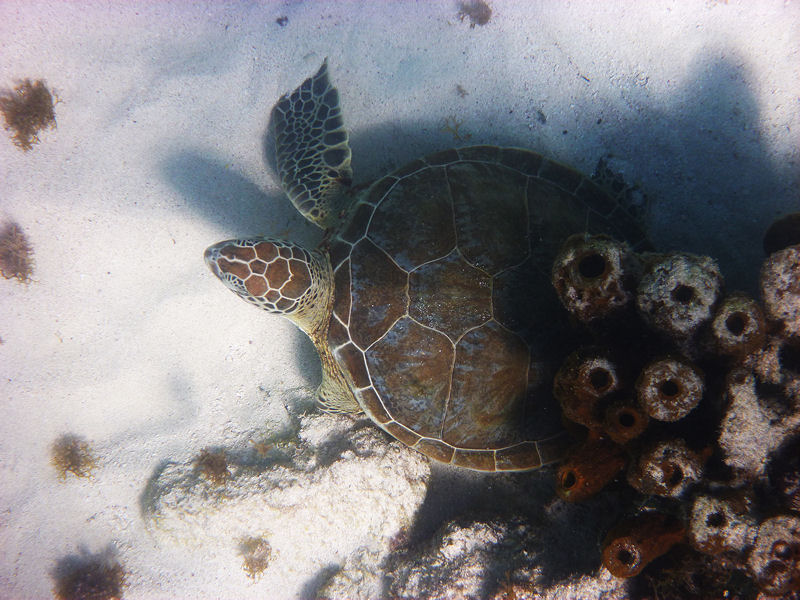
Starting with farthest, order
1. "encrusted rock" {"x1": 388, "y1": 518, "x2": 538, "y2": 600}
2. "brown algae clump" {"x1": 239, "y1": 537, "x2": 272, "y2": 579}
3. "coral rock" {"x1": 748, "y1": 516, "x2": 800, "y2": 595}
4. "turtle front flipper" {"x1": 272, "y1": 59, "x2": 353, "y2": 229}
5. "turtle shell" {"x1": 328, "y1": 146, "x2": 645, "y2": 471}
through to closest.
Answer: "brown algae clump" {"x1": 239, "y1": 537, "x2": 272, "y2": 579}, "turtle front flipper" {"x1": 272, "y1": 59, "x2": 353, "y2": 229}, "turtle shell" {"x1": 328, "y1": 146, "x2": 645, "y2": 471}, "encrusted rock" {"x1": 388, "y1": 518, "x2": 538, "y2": 600}, "coral rock" {"x1": 748, "y1": 516, "x2": 800, "y2": 595}

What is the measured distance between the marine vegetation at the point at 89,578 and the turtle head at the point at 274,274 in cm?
316

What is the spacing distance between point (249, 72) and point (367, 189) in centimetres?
159

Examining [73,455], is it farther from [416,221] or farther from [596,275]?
[596,275]

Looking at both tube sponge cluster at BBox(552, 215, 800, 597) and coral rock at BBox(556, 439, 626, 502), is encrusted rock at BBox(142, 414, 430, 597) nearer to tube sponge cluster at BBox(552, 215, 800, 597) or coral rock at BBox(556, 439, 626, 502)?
coral rock at BBox(556, 439, 626, 502)

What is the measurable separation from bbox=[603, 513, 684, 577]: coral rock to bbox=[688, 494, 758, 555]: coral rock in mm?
136

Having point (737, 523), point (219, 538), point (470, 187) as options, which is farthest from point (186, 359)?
point (737, 523)

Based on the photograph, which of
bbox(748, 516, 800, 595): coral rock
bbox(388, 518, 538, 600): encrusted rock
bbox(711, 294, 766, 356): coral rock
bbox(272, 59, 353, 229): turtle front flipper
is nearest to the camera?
bbox(748, 516, 800, 595): coral rock

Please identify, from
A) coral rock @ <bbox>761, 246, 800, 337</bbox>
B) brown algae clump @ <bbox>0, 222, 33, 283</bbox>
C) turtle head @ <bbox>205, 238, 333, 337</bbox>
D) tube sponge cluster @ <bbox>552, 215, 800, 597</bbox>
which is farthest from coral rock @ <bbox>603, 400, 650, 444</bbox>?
brown algae clump @ <bbox>0, 222, 33, 283</bbox>

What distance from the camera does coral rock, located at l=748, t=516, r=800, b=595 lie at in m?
1.37

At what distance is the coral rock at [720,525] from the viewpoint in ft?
4.71

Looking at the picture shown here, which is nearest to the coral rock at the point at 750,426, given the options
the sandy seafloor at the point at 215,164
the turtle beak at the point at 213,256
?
the sandy seafloor at the point at 215,164

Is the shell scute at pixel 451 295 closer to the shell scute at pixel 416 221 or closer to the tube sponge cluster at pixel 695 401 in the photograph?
the shell scute at pixel 416 221

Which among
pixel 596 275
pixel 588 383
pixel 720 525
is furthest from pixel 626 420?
pixel 596 275

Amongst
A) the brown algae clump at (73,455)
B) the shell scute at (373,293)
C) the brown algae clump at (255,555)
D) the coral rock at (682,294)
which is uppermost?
the coral rock at (682,294)
